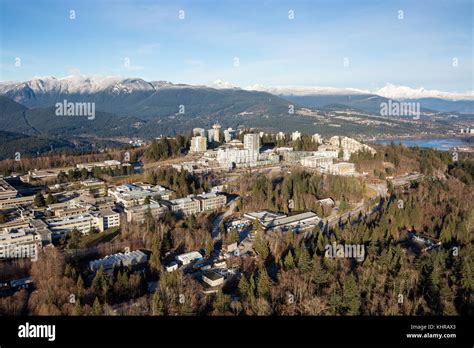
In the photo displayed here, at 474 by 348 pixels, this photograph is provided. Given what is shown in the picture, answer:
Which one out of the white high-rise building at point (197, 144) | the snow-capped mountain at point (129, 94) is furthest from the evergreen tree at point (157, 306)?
the snow-capped mountain at point (129, 94)

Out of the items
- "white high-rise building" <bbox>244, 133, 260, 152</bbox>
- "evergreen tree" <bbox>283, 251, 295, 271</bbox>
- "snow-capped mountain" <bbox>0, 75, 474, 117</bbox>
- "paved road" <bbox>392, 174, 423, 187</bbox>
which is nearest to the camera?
"evergreen tree" <bbox>283, 251, 295, 271</bbox>

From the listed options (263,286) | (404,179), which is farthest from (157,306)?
(404,179)

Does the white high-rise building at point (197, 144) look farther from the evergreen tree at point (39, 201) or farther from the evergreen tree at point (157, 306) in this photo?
the evergreen tree at point (157, 306)

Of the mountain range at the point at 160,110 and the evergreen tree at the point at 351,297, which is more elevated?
the mountain range at the point at 160,110

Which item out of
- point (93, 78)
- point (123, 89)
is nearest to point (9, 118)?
point (123, 89)

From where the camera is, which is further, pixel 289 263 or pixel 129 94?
pixel 129 94

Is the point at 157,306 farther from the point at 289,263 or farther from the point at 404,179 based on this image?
the point at 404,179

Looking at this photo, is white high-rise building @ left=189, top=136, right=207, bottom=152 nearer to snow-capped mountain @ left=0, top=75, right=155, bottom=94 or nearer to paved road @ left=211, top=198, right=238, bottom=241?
paved road @ left=211, top=198, right=238, bottom=241

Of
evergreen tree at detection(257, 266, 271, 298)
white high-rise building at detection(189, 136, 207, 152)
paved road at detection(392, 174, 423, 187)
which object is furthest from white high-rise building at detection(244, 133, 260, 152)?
evergreen tree at detection(257, 266, 271, 298)

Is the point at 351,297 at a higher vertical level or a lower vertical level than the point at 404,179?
lower

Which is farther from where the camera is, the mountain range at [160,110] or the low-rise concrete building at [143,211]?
the mountain range at [160,110]

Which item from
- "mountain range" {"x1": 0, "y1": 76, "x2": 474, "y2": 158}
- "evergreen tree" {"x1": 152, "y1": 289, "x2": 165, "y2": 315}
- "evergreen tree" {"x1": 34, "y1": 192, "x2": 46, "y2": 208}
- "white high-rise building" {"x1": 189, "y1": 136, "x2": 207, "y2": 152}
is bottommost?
"evergreen tree" {"x1": 152, "y1": 289, "x2": 165, "y2": 315}
